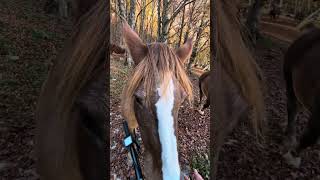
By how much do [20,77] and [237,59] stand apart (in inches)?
25.9

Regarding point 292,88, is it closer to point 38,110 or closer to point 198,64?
point 198,64

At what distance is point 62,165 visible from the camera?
95 centimetres

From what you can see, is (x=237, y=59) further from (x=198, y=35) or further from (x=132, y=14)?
(x=132, y=14)

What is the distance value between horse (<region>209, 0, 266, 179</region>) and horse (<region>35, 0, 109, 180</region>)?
0.38 meters

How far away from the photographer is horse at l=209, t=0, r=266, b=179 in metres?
1.06

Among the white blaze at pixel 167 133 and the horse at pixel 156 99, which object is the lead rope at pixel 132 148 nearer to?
the horse at pixel 156 99

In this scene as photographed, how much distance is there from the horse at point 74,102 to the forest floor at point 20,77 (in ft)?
0.08

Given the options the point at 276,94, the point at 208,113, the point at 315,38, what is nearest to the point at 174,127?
the point at 208,113

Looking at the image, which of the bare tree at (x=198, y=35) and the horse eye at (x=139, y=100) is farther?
the bare tree at (x=198, y=35)

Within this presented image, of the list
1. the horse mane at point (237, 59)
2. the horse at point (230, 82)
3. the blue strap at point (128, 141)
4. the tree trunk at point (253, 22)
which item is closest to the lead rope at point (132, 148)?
the blue strap at point (128, 141)

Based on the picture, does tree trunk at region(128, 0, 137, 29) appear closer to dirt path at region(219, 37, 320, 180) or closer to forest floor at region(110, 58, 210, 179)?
forest floor at region(110, 58, 210, 179)

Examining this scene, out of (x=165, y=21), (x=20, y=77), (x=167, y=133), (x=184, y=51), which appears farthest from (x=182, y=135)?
(x=20, y=77)

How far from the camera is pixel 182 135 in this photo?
110cm

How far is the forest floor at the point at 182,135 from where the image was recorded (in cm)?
107
